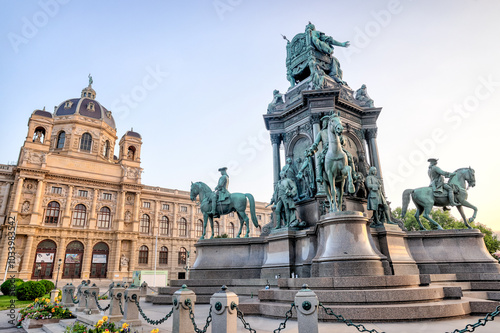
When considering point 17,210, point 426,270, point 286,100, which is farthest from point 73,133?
point 426,270

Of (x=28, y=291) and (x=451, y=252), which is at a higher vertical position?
(x=451, y=252)

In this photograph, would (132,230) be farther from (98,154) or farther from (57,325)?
(57,325)

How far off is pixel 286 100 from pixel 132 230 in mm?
47564

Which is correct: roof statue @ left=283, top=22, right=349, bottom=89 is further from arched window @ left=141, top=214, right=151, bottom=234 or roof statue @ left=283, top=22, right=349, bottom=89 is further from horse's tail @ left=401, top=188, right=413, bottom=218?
arched window @ left=141, top=214, right=151, bottom=234

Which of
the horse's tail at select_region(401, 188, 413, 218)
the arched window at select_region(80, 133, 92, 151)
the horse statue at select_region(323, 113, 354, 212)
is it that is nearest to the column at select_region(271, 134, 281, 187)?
the horse statue at select_region(323, 113, 354, 212)

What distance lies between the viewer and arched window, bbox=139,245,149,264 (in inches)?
2281

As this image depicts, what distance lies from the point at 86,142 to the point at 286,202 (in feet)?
195

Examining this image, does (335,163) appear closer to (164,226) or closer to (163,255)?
(163,255)

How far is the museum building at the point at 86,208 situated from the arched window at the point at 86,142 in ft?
0.58

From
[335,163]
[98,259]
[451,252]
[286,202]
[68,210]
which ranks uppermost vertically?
[68,210]

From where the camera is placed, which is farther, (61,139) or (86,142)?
(86,142)

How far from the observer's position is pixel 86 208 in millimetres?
53969

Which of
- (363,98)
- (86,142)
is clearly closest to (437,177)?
(363,98)

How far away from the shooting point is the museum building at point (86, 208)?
1896 inches
